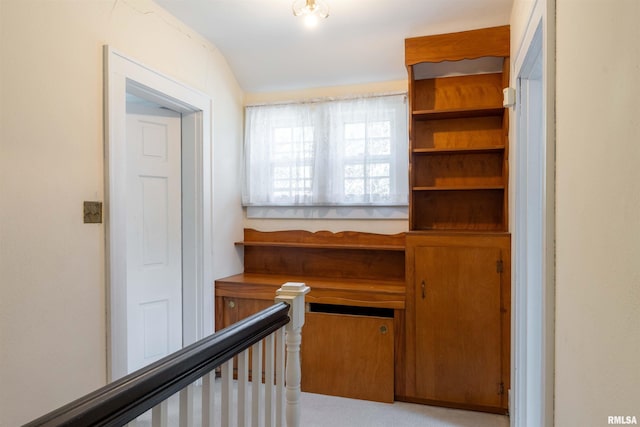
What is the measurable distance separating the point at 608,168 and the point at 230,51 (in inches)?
107

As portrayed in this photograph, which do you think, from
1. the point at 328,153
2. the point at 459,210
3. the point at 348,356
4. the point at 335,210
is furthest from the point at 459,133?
the point at 348,356

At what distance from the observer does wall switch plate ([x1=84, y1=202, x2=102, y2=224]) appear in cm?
178

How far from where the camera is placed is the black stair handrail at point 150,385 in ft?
2.07

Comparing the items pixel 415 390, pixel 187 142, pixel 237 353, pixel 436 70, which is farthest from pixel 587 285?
pixel 187 142

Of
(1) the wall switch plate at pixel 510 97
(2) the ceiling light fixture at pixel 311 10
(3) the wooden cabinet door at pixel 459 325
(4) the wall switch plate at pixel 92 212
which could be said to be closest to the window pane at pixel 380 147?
(3) the wooden cabinet door at pixel 459 325

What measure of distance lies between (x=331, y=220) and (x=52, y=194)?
193 cm

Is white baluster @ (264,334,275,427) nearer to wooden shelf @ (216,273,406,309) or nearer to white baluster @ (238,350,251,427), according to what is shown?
white baluster @ (238,350,251,427)

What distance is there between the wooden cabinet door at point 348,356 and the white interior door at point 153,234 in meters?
0.98

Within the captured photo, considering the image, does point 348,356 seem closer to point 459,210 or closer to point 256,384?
point 459,210

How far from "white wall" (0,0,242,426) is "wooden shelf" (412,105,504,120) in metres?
1.84

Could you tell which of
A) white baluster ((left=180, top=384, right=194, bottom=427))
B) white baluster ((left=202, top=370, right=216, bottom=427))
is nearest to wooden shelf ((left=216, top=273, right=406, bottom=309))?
white baluster ((left=202, top=370, right=216, bottom=427))

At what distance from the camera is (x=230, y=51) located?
2.88 metres

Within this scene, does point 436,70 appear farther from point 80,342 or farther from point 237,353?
point 80,342

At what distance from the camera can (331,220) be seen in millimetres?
3096
